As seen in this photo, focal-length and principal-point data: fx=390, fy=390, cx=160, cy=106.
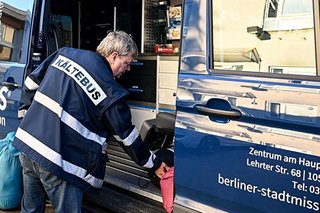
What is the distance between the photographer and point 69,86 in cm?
218

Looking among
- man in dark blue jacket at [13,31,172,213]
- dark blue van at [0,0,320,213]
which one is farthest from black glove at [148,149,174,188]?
dark blue van at [0,0,320,213]

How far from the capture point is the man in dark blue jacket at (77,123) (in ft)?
7.10

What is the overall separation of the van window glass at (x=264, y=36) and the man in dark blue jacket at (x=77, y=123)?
1.96 ft

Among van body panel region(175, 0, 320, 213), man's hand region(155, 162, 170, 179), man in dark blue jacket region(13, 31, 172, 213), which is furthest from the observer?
man's hand region(155, 162, 170, 179)

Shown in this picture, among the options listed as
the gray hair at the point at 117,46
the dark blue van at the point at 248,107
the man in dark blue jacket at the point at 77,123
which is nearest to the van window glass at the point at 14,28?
the man in dark blue jacket at the point at 77,123

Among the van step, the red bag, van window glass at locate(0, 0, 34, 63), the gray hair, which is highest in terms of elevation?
van window glass at locate(0, 0, 34, 63)

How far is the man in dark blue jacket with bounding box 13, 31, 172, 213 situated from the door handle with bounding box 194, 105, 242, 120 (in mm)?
444

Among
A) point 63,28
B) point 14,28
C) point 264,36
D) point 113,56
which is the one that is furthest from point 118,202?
point 63,28

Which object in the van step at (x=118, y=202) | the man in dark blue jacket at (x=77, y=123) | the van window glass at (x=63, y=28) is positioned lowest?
the van step at (x=118, y=202)

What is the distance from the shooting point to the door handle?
6.18ft

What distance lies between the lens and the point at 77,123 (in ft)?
7.12

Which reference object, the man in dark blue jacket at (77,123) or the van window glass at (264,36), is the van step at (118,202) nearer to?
the man in dark blue jacket at (77,123)

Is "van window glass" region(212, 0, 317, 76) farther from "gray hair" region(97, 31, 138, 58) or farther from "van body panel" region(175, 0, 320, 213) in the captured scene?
"gray hair" region(97, 31, 138, 58)

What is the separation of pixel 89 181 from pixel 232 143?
2.95 ft
